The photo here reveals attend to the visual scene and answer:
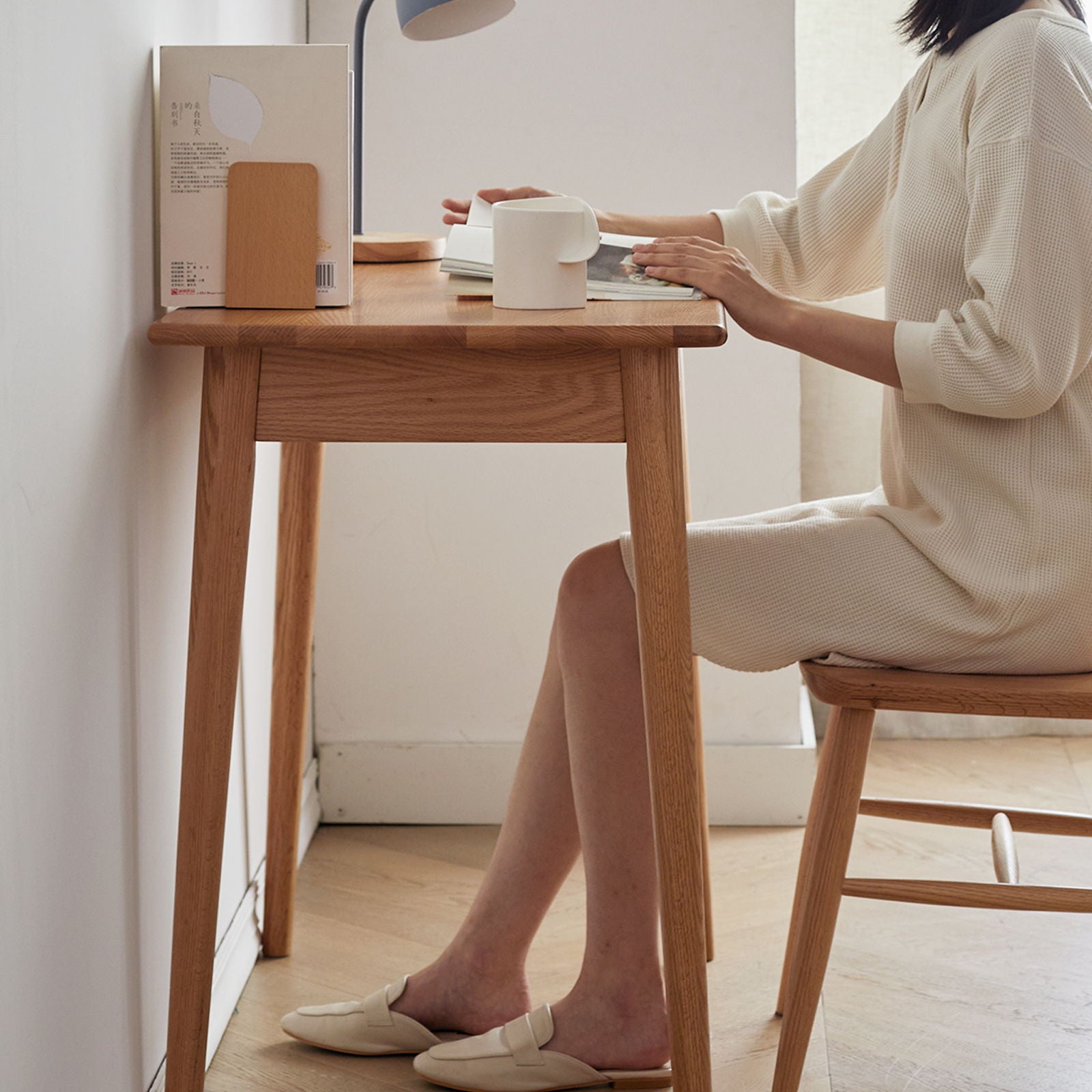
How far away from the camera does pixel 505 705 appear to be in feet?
6.30

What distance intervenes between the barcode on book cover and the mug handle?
7.3 inches

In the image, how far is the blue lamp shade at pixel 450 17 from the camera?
1.39 m

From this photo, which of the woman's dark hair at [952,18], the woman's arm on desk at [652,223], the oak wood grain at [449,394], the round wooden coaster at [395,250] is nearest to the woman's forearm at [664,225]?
the woman's arm on desk at [652,223]

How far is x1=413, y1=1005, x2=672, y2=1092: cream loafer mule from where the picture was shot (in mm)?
1228

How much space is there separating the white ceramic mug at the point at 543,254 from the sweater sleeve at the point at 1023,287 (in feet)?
0.94

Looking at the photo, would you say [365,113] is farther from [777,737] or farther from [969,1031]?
[969,1031]

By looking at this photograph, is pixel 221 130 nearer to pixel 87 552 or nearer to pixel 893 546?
pixel 87 552

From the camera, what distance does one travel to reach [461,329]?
3.06 feet

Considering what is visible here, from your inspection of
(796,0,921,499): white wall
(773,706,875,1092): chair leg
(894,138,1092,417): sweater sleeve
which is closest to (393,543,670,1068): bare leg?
(773,706,875,1092): chair leg

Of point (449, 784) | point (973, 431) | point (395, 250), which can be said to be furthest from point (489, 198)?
point (449, 784)

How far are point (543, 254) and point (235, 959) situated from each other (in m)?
0.81

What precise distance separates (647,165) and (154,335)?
1001 mm

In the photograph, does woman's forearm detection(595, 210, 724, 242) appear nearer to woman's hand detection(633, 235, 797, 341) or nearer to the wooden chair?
woman's hand detection(633, 235, 797, 341)

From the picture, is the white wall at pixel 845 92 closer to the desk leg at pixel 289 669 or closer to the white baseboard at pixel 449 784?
the white baseboard at pixel 449 784
